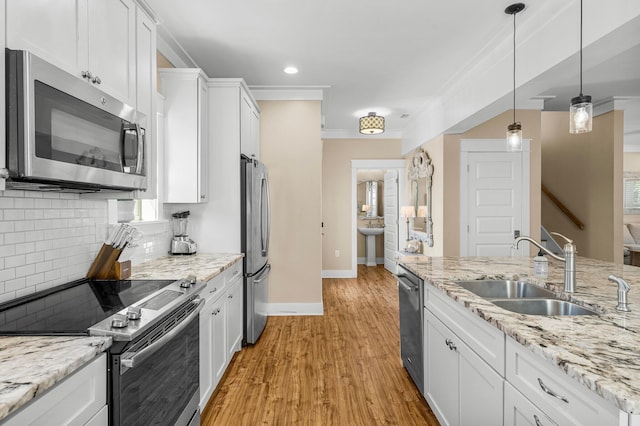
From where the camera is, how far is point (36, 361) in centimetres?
92

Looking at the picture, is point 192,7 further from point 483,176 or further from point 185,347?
point 483,176

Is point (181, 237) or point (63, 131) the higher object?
point (63, 131)

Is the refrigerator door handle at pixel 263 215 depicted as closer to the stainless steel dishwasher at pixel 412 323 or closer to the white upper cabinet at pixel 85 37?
the stainless steel dishwasher at pixel 412 323

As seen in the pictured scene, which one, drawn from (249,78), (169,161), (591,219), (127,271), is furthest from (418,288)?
(591,219)

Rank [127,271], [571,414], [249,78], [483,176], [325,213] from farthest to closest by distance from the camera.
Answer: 1. [325,213]
2. [483,176]
3. [249,78]
4. [127,271]
5. [571,414]

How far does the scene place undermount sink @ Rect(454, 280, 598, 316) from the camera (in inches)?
64.8

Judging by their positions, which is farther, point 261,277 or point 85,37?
point 261,277

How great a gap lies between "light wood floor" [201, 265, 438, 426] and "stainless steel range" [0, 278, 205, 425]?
608 millimetres

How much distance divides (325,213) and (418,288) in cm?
425

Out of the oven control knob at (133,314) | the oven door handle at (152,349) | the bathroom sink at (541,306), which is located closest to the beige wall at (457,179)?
the bathroom sink at (541,306)

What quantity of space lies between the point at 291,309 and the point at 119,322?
10.5 ft

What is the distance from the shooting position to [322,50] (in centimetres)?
319

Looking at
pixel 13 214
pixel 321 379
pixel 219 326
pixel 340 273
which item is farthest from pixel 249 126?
pixel 340 273

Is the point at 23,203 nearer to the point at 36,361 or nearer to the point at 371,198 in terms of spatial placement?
the point at 36,361
